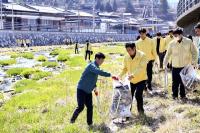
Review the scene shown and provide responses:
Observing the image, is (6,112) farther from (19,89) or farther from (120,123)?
(19,89)

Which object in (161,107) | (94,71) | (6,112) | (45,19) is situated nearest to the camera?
(94,71)

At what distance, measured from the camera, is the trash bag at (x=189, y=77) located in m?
9.39

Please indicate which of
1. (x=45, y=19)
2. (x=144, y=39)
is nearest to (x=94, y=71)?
(x=144, y=39)

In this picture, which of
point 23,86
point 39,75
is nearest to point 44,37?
point 39,75

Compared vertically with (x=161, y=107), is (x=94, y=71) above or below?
above

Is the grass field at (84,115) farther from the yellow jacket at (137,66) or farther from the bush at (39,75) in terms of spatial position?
the bush at (39,75)

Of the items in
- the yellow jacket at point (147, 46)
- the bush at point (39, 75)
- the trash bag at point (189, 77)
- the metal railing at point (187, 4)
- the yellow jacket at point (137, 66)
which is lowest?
the bush at point (39, 75)

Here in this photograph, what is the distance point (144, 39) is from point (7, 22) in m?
60.8

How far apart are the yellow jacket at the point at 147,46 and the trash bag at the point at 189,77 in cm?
152

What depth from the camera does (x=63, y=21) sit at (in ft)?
281

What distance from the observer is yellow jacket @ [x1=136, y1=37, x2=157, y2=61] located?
418 inches

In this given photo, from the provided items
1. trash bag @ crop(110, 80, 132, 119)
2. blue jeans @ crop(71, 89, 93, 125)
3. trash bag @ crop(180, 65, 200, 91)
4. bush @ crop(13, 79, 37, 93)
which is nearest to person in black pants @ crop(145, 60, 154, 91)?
trash bag @ crop(180, 65, 200, 91)

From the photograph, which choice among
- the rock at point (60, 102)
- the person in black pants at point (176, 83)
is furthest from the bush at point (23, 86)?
the person in black pants at point (176, 83)

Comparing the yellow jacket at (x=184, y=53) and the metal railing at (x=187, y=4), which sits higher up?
the metal railing at (x=187, y=4)
